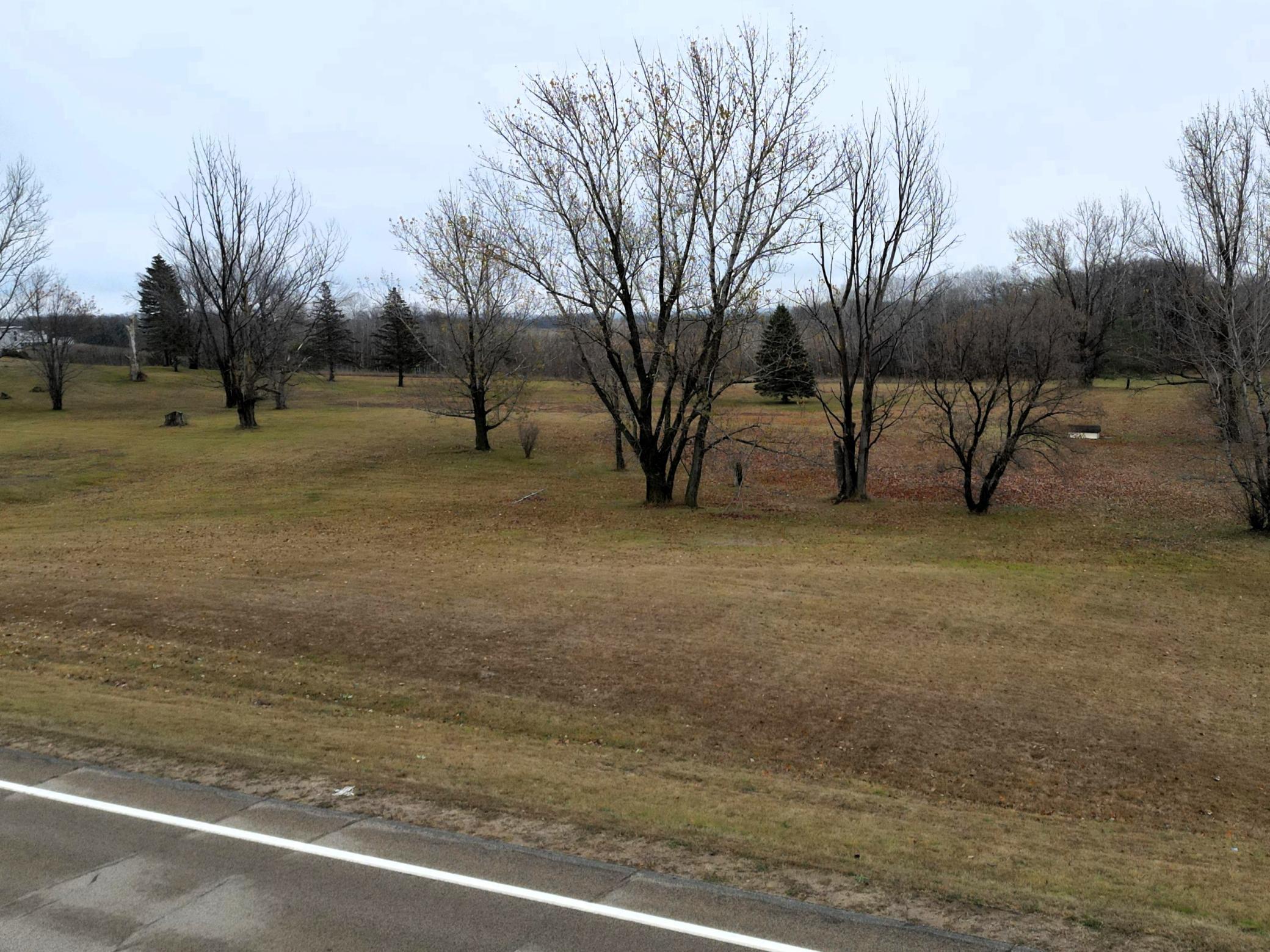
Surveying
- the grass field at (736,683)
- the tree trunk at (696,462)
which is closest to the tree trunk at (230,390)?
the grass field at (736,683)

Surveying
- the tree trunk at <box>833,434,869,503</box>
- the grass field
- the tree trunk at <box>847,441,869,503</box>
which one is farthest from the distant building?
the tree trunk at <box>847,441,869,503</box>

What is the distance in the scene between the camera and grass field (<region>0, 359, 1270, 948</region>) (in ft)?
23.4

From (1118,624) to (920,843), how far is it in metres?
10.0

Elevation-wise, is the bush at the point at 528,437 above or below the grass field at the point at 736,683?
above

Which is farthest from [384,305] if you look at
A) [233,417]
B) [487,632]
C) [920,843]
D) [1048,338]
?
[920,843]

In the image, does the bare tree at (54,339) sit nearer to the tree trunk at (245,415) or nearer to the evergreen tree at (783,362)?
the tree trunk at (245,415)

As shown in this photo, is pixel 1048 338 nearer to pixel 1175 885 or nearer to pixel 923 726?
pixel 923 726

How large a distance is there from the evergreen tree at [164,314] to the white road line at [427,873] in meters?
77.7

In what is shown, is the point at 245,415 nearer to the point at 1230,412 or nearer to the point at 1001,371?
the point at 1001,371

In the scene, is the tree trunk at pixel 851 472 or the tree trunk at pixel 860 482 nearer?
the tree trunk at pixel 851 472

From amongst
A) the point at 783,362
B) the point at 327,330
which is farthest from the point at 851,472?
the point at 327,330

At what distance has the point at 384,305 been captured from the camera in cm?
5075

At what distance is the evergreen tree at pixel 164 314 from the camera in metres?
76.8

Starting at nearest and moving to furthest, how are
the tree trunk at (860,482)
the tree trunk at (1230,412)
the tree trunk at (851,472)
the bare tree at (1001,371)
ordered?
the tree trunk at (1230,412), the bare tree at (1001,371), the tree trunk at (851,472), the tree trunk at (860,482)
